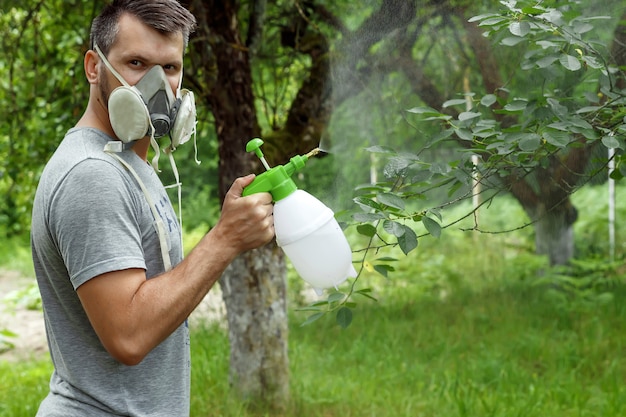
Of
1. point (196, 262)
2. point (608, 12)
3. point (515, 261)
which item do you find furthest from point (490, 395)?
point (515, 261)

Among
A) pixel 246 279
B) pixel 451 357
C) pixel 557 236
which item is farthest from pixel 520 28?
pixel 557 236

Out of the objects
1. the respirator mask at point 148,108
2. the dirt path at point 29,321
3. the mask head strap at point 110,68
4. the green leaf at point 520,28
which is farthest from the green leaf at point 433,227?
the dirt path at point 29,321

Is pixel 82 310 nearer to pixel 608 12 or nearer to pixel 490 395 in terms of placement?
pixel 608 12

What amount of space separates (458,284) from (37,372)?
3974 millimetres

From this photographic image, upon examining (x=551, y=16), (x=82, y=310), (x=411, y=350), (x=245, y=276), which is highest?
(x=551, y=16)

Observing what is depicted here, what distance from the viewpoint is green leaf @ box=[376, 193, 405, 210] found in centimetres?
159

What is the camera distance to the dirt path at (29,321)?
19.3 ft

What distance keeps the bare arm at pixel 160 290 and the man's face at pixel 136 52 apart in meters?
0.40

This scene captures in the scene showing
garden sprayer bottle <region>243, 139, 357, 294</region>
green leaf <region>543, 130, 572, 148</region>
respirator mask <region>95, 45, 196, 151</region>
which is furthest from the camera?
green leaf <region>543, 130, 572, 148</region>

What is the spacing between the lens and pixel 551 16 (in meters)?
1.65

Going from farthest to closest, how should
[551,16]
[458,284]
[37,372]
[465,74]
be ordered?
[458,284], [37,372], [465,74], [551,16]

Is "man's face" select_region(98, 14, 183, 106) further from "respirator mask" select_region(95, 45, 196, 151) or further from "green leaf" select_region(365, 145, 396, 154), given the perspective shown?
"green leaf" select_region(365, 145, 396, 154)

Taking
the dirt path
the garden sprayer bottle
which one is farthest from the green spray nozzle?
the dirt path

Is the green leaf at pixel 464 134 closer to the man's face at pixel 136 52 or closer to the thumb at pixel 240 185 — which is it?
the thumb at pixel 240 185
